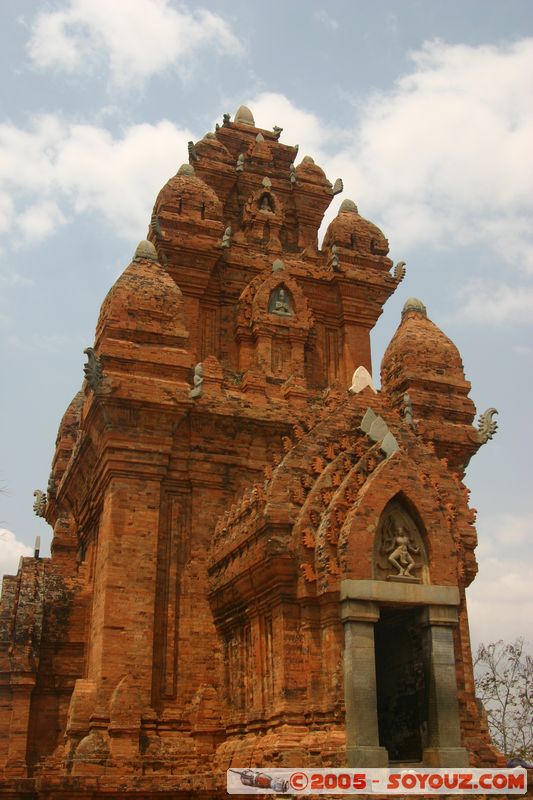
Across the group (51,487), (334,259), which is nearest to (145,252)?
(334,259)

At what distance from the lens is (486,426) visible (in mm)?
18516

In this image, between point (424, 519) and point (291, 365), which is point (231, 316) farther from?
point (424, 519)

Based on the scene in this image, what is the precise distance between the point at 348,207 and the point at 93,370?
10.5 metres

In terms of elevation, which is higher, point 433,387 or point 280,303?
point 280,303

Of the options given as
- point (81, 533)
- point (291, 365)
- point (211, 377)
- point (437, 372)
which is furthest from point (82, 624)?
point (437, 372)

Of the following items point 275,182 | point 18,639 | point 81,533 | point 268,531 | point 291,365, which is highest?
point 275,182

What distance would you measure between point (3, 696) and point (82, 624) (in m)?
1.92

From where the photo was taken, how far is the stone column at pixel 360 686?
35.7 feet

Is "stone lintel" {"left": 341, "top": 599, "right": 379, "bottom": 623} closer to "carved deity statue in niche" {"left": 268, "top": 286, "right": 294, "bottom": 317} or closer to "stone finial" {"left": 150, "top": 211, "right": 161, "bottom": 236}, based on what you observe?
"carved deity statue in niche" {"left": 268, "top": 286, "right": 294, "bottom": 317}

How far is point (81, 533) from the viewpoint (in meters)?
19.3

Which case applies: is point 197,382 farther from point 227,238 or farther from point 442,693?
point 442,693

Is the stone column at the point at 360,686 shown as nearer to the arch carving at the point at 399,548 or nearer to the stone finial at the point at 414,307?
the arch carving at the point at 399,548

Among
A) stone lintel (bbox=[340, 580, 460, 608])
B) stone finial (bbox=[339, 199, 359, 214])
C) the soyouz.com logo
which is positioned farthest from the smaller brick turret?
the soyouz.com logo

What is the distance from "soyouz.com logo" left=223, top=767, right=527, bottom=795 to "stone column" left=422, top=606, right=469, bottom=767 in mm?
286
